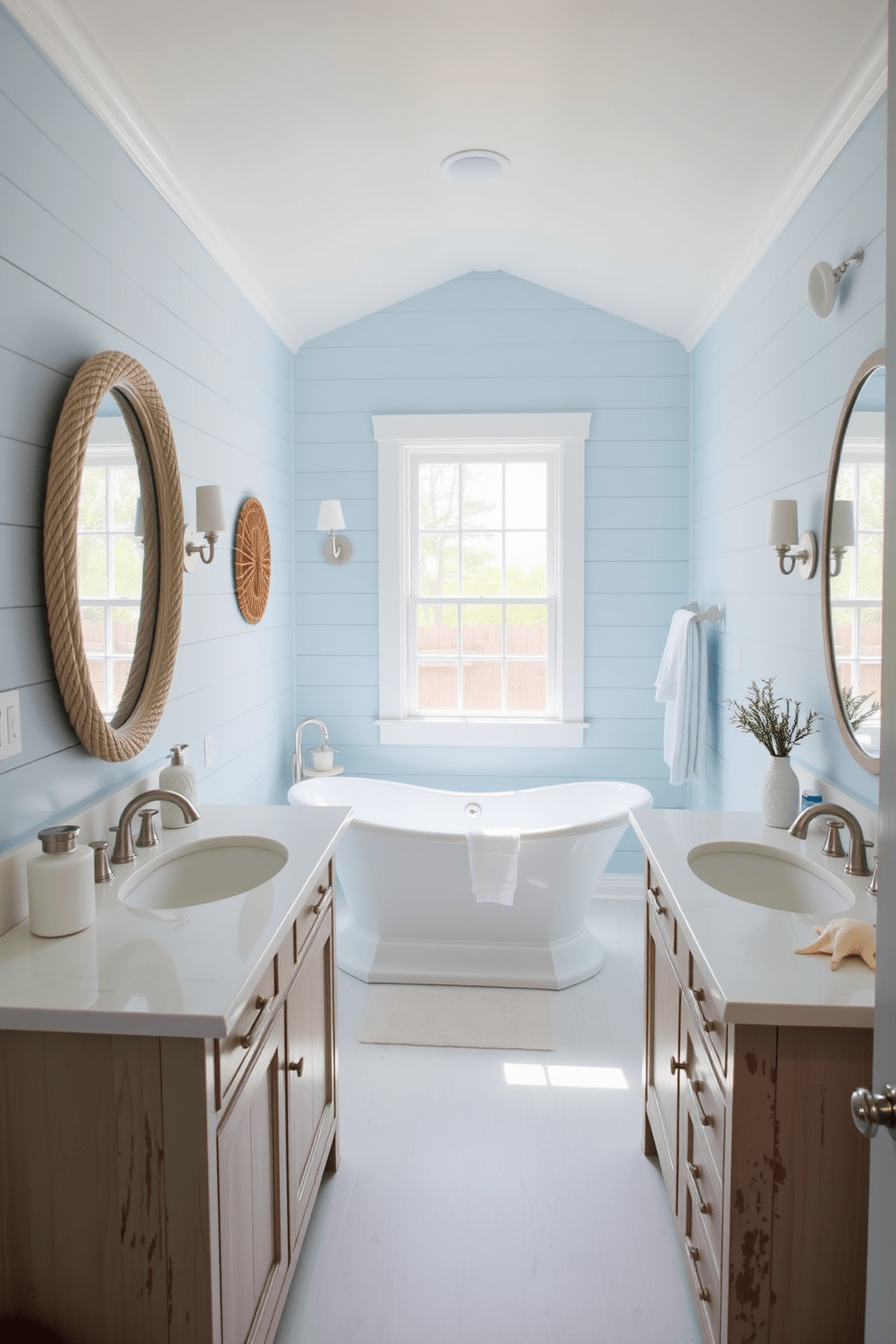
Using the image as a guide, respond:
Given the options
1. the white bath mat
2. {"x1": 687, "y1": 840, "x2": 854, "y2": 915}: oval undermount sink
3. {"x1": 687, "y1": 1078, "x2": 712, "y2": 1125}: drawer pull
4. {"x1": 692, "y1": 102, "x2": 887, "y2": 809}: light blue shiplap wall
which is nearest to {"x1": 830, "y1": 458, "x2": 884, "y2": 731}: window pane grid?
{"x1": 692, "y1": 102, "x2": 887, "y2": 809}: light blue shiplap wall

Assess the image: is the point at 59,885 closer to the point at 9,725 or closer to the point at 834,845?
the point at 9,725

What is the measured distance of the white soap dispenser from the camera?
2273 millimetres

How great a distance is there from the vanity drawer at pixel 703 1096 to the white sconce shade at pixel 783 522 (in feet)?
4.43

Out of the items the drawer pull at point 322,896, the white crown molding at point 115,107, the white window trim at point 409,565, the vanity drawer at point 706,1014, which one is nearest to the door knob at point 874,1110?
the vanity drawer at point 706,1014

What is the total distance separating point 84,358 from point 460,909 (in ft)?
7.42

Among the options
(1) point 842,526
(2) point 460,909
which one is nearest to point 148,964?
(1) point 842,526

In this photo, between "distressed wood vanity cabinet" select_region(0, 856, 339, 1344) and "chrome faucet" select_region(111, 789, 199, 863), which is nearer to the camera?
"distressed wood vanity cabinet" select_region(0, 856, 339, 1344)

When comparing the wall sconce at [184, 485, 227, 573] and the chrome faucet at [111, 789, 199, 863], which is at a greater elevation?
the wall sconce at [184, 485, 227, 573]

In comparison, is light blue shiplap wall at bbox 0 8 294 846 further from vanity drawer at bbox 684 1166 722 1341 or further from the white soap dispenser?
vanity drawer at bbox 684 1166 722 1341

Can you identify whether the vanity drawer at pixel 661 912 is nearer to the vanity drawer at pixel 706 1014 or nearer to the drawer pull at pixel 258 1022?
the vanity drawer at pixel 706 1014

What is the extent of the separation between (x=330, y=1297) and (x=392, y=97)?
2.91 m

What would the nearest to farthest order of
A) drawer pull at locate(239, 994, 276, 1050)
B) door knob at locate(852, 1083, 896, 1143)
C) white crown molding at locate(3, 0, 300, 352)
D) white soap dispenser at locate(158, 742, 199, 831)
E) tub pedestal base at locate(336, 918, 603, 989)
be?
door knob at locate(852, 1083, 896, 1143) → drawer pull at locate(239, 994, 276, 1050) → white crown molding at locate(3, 0, 300, 352) → white soap dispenser at locate(158, 742, 199, 831) → tub pedestal base at locate(336, 918, 603, 989)

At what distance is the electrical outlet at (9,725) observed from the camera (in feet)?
5.49

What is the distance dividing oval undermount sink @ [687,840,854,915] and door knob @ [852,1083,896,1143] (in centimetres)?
115
